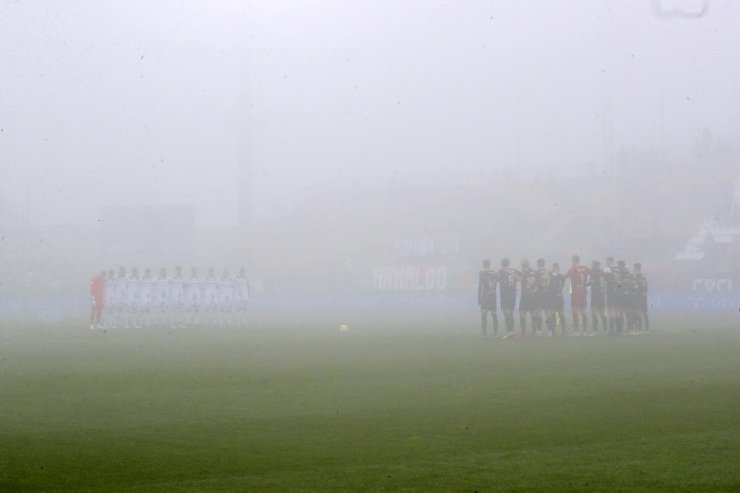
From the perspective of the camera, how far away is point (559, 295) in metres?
28.9

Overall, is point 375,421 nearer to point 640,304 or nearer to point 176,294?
point 640,304

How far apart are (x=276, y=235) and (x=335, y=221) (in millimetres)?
4354

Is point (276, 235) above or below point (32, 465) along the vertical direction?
above

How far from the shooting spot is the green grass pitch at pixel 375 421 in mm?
8695

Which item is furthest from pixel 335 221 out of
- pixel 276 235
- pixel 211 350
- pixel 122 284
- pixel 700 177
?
pixel 211 350

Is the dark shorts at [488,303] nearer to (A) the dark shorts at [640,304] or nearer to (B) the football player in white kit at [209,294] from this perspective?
(A) the dark shorts at [640,304]

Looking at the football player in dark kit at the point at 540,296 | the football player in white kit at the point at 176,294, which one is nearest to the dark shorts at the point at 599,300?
the football player in dark kit at the point at 540,296

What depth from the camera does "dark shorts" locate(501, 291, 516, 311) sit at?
28344mm

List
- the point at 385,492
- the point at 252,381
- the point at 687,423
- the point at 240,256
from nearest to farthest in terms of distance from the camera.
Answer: the point at 385,492 → the point at 687,423 → the point at 252,381 → the point at 240,256

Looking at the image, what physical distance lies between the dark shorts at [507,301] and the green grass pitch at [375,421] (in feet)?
19.9

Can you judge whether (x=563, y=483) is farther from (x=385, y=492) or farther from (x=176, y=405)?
(x=176, y=405)

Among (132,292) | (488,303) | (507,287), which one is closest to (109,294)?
(132,292)

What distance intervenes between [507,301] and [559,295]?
1.53 meters

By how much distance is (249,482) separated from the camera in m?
8.54
